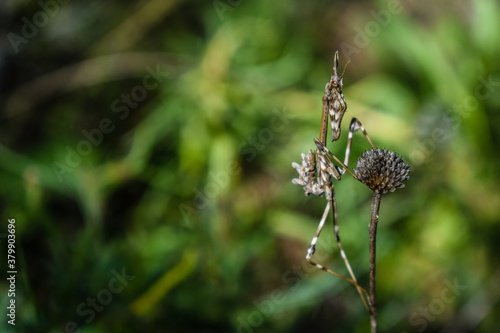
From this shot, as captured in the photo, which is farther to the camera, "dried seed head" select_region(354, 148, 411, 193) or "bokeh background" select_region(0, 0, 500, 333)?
"bokeh background" select_region(0, 0, 500, 333)

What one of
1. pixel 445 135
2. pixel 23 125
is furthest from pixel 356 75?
pixel 23 125

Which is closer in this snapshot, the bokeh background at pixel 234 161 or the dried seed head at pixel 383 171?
the dried seed head at pixel 383 171

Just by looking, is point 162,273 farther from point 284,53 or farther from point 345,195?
point 284,53

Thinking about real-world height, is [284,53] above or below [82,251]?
above

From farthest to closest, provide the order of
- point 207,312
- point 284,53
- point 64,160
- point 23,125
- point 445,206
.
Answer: point 284,53 → point 23,125 → point 64,160 → point 445,206 → point 207,312
